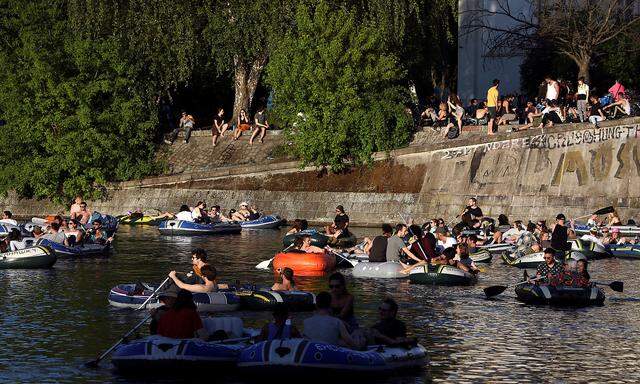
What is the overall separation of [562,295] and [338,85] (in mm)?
30131

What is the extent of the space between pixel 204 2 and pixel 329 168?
8.99 metres

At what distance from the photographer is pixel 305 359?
18.9 meters

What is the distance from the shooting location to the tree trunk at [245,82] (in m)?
62.2

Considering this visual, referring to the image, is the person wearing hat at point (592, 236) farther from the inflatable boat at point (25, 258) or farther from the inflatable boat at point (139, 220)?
the inflatable boat at point (139, 220)

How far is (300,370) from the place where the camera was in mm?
18906

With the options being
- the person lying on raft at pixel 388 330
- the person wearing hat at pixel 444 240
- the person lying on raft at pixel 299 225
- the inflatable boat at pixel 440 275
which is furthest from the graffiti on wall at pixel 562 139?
the person lying on raft at pixel 388 330

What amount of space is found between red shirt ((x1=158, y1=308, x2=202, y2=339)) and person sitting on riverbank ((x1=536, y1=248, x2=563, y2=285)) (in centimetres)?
1115

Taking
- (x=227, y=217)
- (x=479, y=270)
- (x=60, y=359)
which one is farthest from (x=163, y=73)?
(x=60, y=359)

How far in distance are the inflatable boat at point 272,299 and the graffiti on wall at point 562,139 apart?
25.4 metres

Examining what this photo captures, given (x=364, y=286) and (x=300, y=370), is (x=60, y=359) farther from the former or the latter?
(x=364, y=286)

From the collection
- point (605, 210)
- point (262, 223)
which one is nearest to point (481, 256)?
point (605, 210)

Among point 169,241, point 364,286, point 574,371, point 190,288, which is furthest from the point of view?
point 169,241

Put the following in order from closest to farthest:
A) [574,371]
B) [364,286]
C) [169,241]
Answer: [574,371]
[364,286]
[169,241]

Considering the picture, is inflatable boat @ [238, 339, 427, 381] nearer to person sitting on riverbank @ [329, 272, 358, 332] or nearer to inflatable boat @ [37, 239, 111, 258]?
person sitting on riverbank @ [329, 272, 358, 332]
